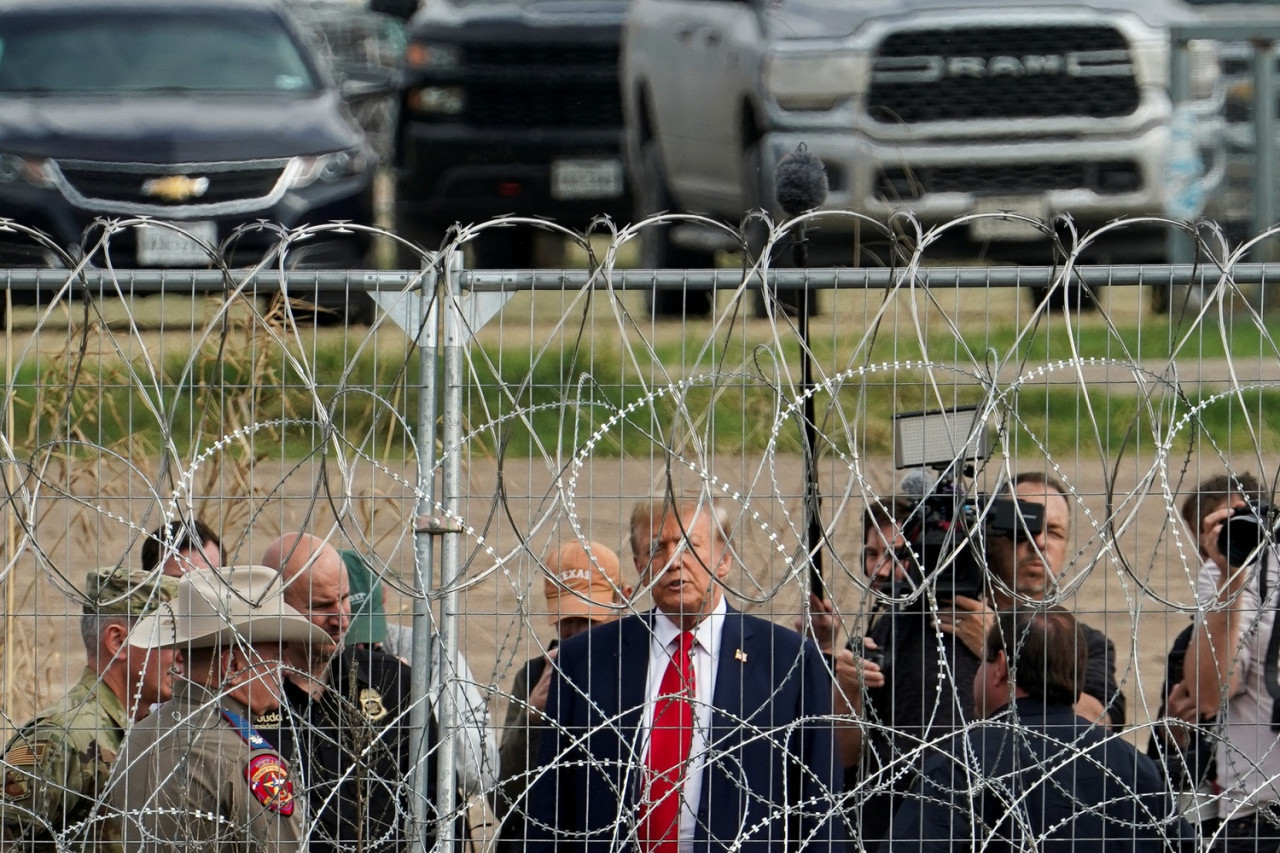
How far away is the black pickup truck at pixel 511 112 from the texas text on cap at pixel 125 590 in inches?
217

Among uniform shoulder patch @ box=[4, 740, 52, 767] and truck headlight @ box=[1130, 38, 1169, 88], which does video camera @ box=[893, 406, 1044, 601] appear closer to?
uniform shoulder patch @ box=[4, 740, 52, 767]

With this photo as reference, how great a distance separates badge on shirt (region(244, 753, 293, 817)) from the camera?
13.7 feet

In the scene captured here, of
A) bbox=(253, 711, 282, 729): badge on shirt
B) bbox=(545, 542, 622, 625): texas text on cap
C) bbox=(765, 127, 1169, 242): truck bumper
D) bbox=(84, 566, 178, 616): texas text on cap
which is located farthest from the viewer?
bbox=(765, 127, 1169, 242): truck bumper

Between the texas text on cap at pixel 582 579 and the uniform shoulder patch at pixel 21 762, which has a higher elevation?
the texas text on cap at pixel 582 579

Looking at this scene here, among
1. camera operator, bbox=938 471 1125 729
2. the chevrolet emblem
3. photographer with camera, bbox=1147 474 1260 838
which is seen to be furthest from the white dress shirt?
the chevrolet emblem

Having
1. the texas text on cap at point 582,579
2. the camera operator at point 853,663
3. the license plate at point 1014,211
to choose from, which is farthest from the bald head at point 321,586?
the license plate at point 1014,211

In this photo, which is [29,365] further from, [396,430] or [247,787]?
[247,787]

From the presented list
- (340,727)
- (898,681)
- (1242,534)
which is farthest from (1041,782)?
(340,727)

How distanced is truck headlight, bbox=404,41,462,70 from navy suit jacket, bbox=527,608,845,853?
588 cm

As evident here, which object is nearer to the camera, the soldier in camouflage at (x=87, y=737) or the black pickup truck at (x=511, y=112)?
the soldier in camouflage at (x=87, y=737)

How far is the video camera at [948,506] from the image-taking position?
424 centimetres

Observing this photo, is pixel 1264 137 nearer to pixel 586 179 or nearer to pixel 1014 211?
pixel 1014 211

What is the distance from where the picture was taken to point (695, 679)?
465 cm

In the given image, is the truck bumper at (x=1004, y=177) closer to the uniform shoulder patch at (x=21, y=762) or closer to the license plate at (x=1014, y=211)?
the license plate at (x=1014, y=211)
